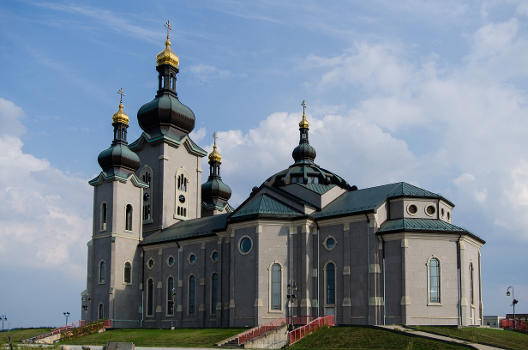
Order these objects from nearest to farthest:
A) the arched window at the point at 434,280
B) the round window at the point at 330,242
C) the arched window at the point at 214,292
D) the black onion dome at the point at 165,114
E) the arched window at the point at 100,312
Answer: the arched window at the point at 434,280 < the round window at the point at 330,242 < the arched window at the point at 214,292 < the arched window at the point at 100,312 < the black onion dome at the point at 165,114

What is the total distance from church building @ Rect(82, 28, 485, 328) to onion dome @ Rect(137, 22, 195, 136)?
125 millimetres

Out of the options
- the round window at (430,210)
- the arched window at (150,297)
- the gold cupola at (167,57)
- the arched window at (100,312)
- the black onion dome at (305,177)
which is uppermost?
the gold cupola at (167,57)

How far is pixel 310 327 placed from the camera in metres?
39.5

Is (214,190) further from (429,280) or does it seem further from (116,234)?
(429,280)

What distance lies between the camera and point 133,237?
5769 centimetres

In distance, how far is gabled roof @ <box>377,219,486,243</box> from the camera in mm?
42812

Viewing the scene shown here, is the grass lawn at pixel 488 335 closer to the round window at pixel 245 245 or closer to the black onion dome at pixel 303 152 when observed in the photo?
the round window at pixel 245 245

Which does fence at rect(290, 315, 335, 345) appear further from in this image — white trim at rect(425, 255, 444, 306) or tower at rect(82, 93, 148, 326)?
tower at rect(82, 93, 148, 326)

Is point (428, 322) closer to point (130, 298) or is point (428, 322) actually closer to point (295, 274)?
point (295, 274)

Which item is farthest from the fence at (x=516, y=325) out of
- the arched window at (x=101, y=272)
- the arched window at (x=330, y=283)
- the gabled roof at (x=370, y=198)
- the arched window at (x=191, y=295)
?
the arched window at (x=101, y=272)

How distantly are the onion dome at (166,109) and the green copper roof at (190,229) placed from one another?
30.8 feet

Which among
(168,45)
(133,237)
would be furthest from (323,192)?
(168,45)

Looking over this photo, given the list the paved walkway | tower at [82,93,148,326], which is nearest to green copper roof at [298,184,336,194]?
the paved walkway

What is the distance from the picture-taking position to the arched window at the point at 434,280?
4231cm
